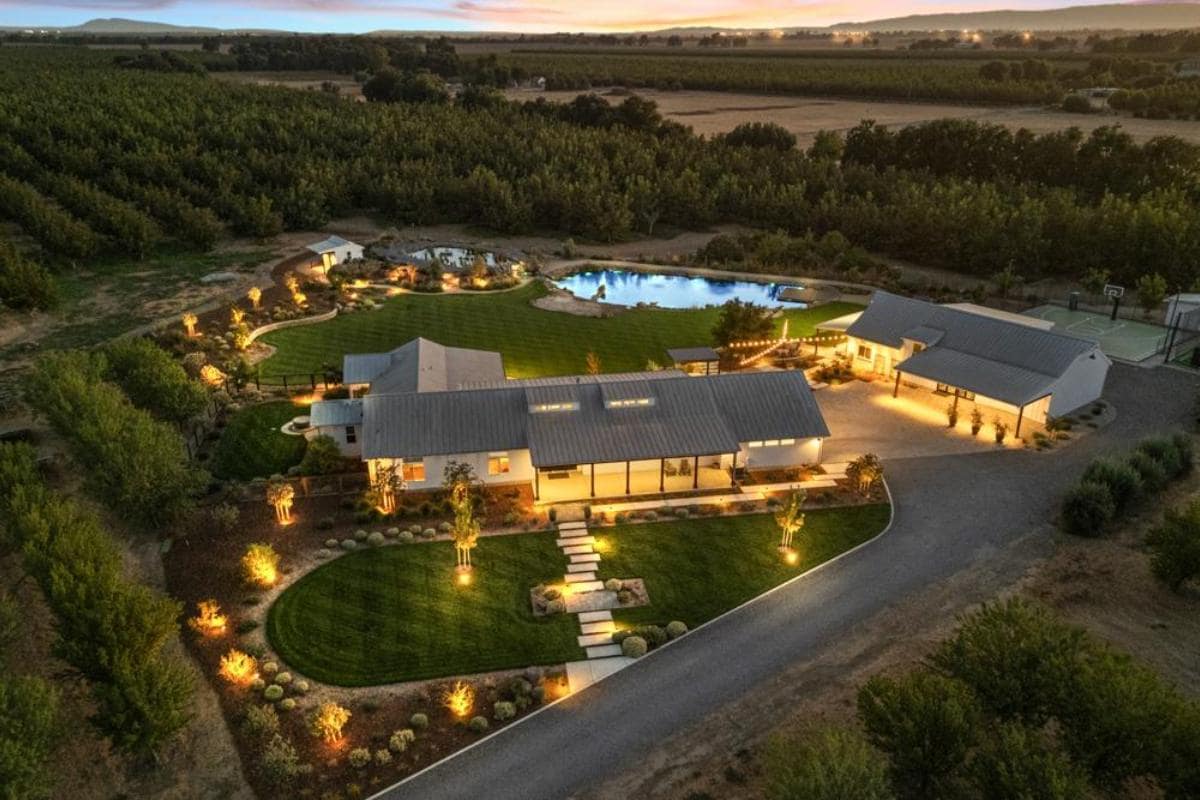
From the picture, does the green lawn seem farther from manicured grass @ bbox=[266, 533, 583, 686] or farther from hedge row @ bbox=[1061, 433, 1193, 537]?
hedge row @ bbox=[1061, 433, 1193, 537]

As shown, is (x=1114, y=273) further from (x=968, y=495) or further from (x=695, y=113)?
(x=695, y=113)

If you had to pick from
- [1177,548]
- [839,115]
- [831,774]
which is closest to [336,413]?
[831,774]

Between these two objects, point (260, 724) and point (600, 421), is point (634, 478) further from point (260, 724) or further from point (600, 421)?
point (260, 724)

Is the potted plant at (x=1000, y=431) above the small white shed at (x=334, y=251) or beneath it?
beneath

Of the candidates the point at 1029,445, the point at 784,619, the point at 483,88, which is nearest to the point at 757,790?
the point at 784,619

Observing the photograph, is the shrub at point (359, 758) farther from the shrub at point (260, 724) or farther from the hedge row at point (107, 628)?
the hedge row at point (107, 628)

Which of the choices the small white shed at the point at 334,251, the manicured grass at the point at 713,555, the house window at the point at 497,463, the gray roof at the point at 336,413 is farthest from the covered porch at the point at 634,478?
the small white shed at the point at 334,251
